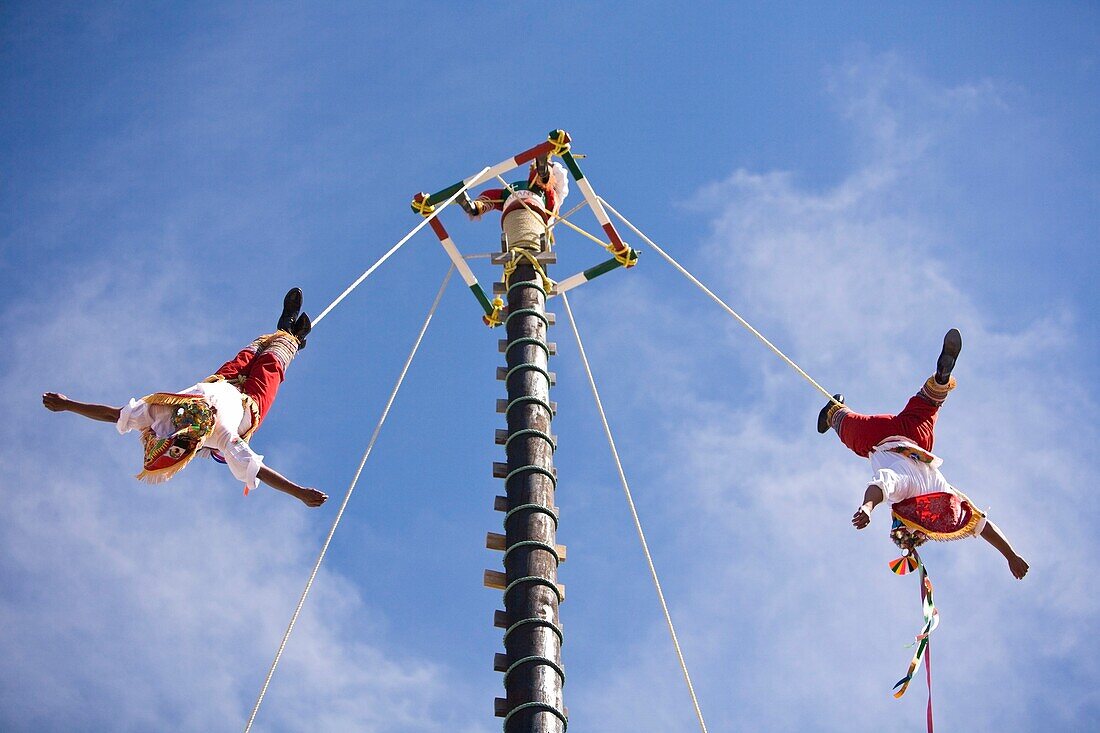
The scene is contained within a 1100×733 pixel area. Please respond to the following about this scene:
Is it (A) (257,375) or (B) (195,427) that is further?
(A) (257,375)

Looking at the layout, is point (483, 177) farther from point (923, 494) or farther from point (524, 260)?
point (923, 494)

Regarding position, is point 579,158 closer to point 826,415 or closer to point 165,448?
point 826,415

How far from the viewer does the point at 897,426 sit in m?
7.18

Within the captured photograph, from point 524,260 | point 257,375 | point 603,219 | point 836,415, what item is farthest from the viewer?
point 603,219

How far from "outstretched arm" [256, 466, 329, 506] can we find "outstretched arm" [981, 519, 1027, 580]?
4.03 m

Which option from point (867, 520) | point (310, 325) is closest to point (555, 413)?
point (310, 325)

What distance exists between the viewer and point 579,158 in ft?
33.4

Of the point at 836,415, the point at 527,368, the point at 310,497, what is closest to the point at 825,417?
the point at 836,415

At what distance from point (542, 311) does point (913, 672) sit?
3.50 m

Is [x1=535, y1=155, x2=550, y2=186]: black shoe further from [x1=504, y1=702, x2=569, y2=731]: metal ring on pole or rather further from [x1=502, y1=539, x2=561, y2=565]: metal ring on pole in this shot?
[x1=504, y1=702, x2=569, y2=731]: metal ring on pole

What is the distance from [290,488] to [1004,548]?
435cm

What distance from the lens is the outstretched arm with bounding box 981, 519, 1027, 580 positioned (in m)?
6.89

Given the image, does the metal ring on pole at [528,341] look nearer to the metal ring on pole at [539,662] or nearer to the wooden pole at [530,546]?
the wooden pole at [530,546]

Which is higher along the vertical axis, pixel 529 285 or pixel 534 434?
pixel 529 285
